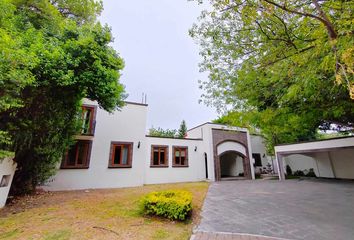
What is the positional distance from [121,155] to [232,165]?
39.5 ft

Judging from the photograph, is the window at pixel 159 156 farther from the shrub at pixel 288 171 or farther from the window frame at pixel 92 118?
the shrub at pixel 288 171

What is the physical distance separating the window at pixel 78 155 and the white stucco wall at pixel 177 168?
378 cm

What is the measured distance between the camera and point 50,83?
6363mm

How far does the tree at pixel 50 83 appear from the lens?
596cm

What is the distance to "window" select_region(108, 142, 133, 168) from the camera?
10.8 metres

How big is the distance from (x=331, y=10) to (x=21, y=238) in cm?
715

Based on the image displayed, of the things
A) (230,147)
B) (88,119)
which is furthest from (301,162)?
(88,119)

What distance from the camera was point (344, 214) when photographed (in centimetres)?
486

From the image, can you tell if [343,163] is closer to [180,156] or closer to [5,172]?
[180,156]

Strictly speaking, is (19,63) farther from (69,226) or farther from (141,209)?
(141,209)

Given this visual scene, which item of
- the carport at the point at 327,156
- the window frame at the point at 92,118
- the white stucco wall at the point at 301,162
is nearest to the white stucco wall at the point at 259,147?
the white stucco wall at the point at 301,162

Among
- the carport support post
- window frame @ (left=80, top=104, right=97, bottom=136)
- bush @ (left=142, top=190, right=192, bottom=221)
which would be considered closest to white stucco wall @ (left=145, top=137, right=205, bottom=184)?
window frame @ (left=80, top=104, right=97, bottom=136)

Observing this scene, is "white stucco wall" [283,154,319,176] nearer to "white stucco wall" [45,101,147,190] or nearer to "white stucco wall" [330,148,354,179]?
"white stucco wall" [330,148,354,179]

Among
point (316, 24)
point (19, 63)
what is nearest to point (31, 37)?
point (19, 63)
